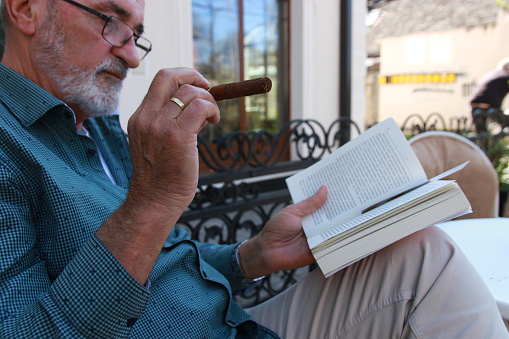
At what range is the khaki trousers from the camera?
2.91 ft

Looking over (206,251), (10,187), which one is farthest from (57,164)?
(206,251)

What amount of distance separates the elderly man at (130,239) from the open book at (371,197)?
0.26 feet

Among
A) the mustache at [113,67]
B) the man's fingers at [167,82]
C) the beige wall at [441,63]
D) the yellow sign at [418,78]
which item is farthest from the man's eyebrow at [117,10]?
the yellow sign at [418,78]

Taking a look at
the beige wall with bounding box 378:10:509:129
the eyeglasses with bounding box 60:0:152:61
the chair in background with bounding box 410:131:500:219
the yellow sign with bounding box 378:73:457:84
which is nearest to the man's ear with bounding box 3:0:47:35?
the eyeglasses with bounding box 60:0:152:61

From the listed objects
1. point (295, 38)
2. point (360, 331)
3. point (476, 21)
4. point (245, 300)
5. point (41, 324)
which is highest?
point (476, 21)

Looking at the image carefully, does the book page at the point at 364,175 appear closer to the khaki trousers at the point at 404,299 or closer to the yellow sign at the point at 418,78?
the khaki trousers at the point at 404,299

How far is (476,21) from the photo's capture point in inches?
699

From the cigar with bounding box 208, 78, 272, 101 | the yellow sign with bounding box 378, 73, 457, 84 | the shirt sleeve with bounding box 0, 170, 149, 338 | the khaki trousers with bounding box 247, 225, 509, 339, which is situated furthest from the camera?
the yellow sign with bounding box 378, 73, 457, 84

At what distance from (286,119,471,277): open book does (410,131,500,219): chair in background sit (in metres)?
0.93

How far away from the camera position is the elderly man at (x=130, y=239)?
2.37 ft

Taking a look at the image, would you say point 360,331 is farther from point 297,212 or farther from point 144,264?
point 144,264

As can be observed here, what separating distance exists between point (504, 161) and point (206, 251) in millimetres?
3434

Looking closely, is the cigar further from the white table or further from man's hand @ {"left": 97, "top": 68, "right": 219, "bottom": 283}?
the white table

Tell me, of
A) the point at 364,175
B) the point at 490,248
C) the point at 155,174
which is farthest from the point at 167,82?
the point at 490,248
